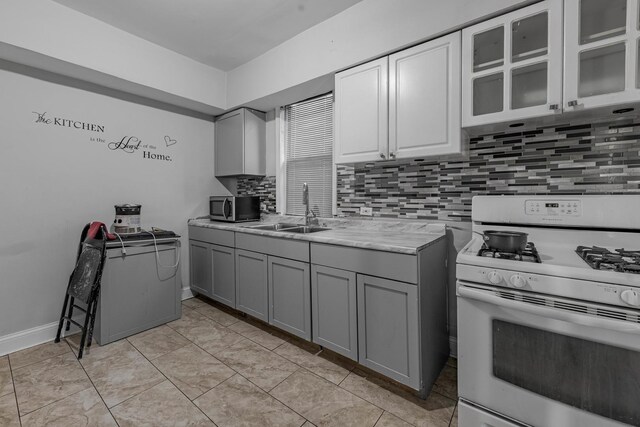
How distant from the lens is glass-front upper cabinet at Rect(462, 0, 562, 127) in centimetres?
147

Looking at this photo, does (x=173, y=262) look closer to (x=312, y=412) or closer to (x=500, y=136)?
(x=312, y=412)

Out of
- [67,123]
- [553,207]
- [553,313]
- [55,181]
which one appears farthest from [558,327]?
[67,123]

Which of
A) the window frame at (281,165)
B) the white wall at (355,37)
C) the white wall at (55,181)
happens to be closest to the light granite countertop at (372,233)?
the window frame at (281,165)

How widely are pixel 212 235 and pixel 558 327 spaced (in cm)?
277

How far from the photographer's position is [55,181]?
247cm

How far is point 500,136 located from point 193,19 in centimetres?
248

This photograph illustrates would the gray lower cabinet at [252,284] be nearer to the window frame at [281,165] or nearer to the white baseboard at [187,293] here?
the window frame at [281,165]

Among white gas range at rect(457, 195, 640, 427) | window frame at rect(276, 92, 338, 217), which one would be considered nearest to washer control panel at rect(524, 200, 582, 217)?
white gas range at rect(457, 195, 640, 427)

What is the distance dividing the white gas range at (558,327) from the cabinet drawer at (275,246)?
1122mm

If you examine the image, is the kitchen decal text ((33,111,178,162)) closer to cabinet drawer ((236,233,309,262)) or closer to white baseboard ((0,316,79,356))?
cabinet drawer ((236,233,309,262))

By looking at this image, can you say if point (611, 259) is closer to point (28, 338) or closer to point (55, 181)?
point (55, 181)

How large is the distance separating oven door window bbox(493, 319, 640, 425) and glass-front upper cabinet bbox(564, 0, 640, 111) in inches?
42.9

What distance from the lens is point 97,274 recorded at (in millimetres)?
2229

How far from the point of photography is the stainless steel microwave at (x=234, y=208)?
119 inches
